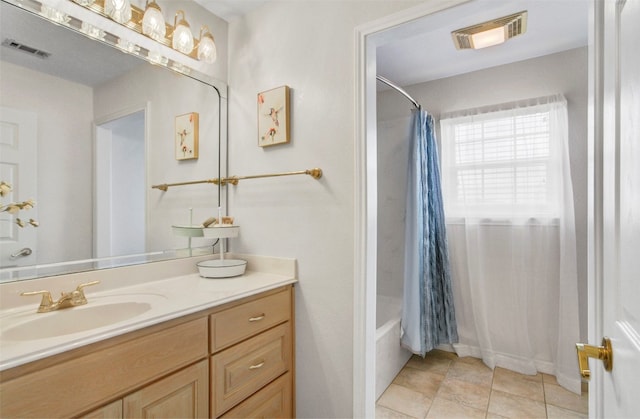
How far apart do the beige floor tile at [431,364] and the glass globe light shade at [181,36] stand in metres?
2.61

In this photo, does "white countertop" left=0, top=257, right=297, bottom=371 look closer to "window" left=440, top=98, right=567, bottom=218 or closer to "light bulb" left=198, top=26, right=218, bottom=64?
"light bulb" left=198, top=26, right=218, bottom=64

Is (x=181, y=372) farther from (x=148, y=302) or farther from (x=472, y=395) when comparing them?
(x=472, y=395)

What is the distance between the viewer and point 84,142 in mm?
1358

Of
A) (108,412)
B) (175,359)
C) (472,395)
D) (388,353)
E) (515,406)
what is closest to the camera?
(108,412)

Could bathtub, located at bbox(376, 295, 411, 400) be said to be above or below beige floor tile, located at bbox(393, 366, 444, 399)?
above

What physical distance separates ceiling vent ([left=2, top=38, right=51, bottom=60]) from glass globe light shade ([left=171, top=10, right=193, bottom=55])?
1.81ft

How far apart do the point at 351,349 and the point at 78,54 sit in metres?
1.77

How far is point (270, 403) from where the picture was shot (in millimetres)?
1460

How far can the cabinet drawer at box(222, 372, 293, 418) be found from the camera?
4.30 feet

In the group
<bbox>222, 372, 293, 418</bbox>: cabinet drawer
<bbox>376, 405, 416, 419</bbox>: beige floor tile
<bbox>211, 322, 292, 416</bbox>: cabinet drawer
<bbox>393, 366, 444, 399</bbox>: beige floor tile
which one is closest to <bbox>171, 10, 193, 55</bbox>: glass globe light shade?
<bbox>211, 322, 292, 416</bbox>: cabinet drawer

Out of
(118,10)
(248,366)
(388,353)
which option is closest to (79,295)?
(248,366)

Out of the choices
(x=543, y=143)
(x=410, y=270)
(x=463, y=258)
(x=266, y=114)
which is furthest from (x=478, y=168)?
(x=266, y=114)

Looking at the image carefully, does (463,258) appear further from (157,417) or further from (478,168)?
(157,417)

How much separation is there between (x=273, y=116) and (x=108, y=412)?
1388mm
